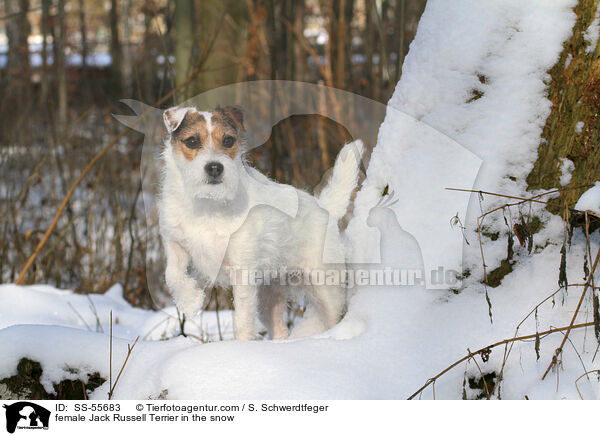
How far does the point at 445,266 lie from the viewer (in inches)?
92.9

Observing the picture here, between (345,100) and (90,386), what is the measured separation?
2322mm

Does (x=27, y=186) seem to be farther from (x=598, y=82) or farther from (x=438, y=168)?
(x=598, y=82)

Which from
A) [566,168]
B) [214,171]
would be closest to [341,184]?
[214,171]

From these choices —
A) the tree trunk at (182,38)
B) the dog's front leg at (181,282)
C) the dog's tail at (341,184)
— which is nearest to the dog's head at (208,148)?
the dog's front leg at (181,282)

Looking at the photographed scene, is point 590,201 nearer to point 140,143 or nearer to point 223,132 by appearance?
point 223,132

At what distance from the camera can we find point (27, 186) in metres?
4.75

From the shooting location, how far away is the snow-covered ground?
2.12 meters

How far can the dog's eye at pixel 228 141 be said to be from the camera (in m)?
2.07

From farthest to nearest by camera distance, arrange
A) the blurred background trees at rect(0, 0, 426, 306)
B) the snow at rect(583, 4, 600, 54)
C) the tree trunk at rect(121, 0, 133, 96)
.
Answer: the tree trunk at rect(121, 0, 133, 96)
the blurred background trees at rect(0, 0, 426, 306)
the snow at rect(583, 4, 600, 54)

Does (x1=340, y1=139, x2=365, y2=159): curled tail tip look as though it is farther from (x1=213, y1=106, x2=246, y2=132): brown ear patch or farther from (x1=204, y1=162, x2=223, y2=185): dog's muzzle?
(x1=204, y1=162, x2=223, y2=185): dog's muzzle

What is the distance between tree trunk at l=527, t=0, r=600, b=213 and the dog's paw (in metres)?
1.50

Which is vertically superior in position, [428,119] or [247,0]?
[247,0]
